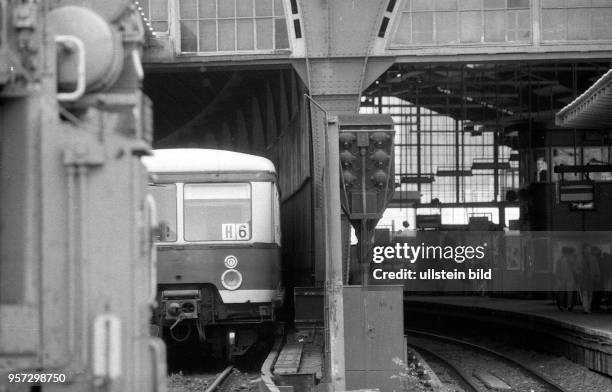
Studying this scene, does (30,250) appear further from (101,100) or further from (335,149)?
(335,149)

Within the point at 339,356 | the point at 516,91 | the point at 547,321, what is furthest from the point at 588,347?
the point at 516,91

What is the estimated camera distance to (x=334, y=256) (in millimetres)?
10859

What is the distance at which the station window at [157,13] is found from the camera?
69.5 feet

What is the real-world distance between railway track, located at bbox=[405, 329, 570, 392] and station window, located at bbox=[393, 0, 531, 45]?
6103 mm

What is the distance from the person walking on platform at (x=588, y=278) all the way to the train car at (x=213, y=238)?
9651 mm

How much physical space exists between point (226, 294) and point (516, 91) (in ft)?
87.7

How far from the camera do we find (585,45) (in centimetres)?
2109

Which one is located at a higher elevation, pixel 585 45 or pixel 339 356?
pixel 585 45

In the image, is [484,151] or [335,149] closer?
[335,149]

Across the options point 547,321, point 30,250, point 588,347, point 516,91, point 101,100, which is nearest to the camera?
point 30,250


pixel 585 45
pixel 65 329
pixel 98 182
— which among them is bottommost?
pixel 65 329

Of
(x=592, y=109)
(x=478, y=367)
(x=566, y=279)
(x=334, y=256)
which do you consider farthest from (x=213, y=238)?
(x=566, y=279)

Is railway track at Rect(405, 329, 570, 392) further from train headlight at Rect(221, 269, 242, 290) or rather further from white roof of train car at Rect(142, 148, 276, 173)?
white roof of train car at Rect(142, 148, 276, 173)

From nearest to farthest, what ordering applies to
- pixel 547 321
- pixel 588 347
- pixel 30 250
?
pixel 30 250, pixel 588 347, pixel 547 321
